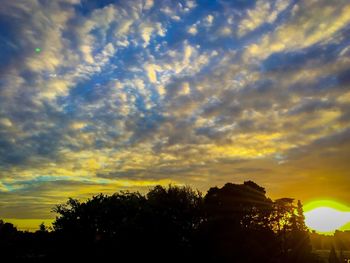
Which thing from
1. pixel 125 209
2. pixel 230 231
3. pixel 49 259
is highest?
pixel 125 209

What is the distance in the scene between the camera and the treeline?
53125 millimetres

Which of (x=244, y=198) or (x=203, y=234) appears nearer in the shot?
(x=203, y=234)

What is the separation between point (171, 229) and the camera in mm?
53844

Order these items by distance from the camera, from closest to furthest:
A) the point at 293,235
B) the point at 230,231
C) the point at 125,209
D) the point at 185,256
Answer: the point at 185,256, the point at 230,231, the point at 125,209, the point at 293,235

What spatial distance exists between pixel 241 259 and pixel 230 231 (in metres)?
4.57

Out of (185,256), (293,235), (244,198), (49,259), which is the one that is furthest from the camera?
(293,235)

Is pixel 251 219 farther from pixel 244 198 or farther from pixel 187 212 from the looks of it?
pixel 187 212

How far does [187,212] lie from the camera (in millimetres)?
57500

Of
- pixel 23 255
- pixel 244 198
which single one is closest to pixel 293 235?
pixel 244 198

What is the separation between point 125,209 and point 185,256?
17.5 m

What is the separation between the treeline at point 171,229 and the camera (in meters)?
53.1

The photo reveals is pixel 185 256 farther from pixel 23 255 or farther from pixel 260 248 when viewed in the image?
pixel 23 255

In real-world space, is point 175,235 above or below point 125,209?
below

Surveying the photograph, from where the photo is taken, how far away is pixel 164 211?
5647 cm
